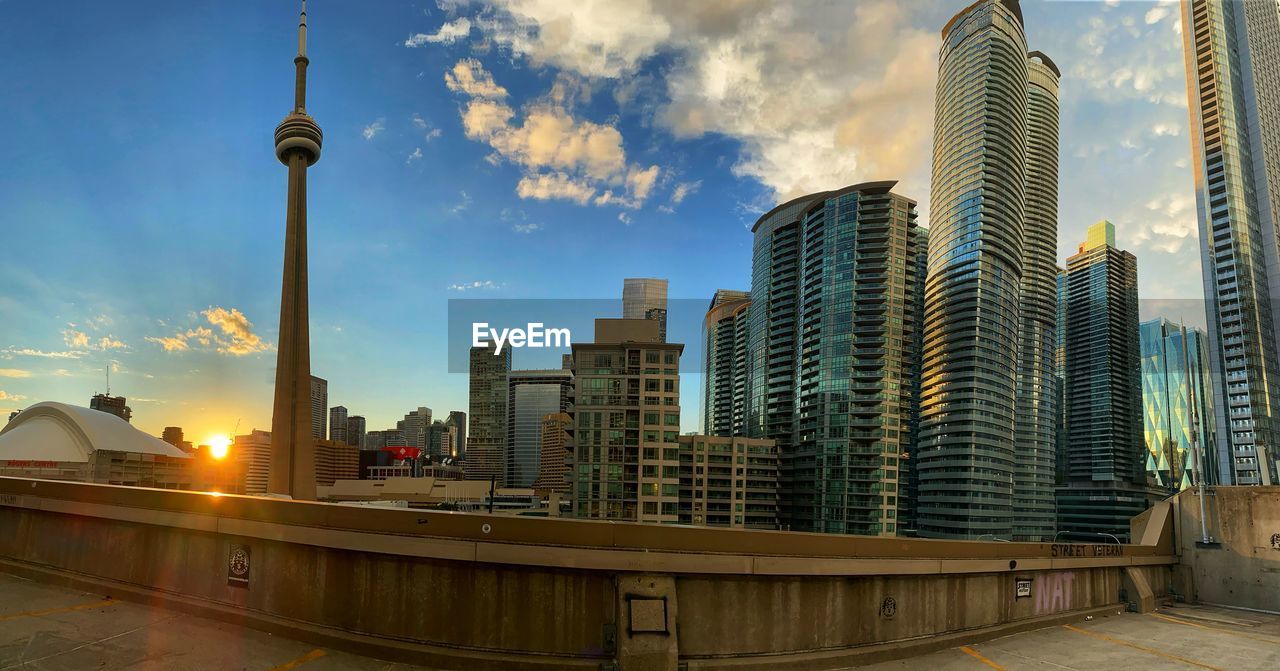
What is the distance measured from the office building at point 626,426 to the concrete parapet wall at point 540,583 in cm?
7531

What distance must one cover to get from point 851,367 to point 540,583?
139m

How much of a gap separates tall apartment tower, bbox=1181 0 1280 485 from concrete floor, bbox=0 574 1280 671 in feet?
470

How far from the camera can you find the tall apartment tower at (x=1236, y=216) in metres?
121

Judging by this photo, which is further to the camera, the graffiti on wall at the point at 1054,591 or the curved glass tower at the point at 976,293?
the curved glass tower at the point at 976,293

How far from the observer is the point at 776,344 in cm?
16962

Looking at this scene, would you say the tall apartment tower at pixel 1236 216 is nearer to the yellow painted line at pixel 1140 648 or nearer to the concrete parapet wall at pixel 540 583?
the yellow painted line at pixel 1140 648

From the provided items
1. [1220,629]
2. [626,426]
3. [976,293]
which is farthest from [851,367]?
[1220,629]

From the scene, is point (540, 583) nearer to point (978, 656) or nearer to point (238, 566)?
point (238, 566)

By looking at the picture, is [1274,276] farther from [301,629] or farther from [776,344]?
[301,629]

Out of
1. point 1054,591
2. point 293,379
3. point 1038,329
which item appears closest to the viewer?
point 1054,591

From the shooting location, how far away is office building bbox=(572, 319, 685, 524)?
289ft

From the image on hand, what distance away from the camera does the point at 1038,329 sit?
181875mm

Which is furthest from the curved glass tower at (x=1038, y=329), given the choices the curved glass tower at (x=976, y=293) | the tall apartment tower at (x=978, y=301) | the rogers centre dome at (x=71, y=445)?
the rogers centre dome at (x=71, y=445)

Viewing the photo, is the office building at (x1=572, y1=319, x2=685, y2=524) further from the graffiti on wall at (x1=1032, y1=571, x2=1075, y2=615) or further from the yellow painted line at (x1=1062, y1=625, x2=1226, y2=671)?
the yellow painted line at (x1=1062, y1=625, x2=1226, y2=671)
